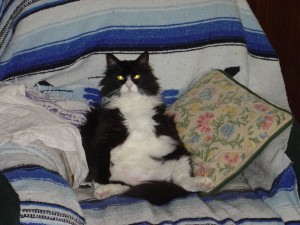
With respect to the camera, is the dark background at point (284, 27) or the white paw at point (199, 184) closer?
the white paw at point (199, 184)

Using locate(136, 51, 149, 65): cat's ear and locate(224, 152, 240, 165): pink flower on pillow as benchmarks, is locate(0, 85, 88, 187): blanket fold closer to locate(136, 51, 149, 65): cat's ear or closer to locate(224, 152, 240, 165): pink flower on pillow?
locate(136, 51, 149, 65): cat's ear

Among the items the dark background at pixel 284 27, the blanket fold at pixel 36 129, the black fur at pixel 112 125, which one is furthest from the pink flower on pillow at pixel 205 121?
the dark background at pixel 284 27

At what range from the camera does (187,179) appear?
167cm

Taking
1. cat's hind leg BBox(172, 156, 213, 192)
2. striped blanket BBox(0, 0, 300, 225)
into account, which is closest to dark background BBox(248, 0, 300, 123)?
striped blanket BBox(0, 0, 300, 225)

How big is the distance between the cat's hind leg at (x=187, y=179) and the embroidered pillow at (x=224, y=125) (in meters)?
0.03

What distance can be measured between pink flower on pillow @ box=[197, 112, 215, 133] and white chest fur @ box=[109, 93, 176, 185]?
5.0 inches

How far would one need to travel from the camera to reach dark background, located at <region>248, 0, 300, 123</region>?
2.43 meters

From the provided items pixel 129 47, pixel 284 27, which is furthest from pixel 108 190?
pixel 284 27

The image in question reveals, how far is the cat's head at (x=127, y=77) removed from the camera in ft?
6.13

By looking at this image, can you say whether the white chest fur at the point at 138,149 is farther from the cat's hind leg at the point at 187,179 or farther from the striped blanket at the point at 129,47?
the striped blanket at the point at 129,47

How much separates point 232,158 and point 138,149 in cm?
37

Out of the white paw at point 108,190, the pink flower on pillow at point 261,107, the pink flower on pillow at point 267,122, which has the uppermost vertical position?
the pink flower on pillow at point 261,107

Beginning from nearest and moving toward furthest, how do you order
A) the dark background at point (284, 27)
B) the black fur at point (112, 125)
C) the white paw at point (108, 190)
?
the white paw at point (108, 190) → the black fur at point (112, 125) → the dark background at point (284, 27)

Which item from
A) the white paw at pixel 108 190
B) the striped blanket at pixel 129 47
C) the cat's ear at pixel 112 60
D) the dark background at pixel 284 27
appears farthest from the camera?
the dark background at pixel 284 27
